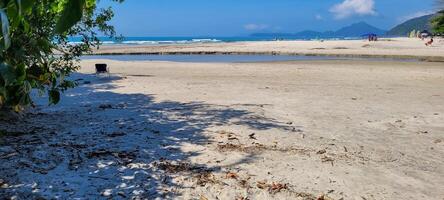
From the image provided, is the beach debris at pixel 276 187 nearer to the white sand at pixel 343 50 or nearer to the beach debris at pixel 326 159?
the beach debris at pixel 326 159

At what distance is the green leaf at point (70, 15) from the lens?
101 centimetres

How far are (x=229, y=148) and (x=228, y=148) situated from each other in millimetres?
15

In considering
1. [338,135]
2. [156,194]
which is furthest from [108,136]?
[338,135]

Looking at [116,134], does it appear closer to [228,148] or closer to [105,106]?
[228,148]

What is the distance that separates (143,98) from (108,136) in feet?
15.9

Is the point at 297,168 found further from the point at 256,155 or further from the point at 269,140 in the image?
the point at 269,140

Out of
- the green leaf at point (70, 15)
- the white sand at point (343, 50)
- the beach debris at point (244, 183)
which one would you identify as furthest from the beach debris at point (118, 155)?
the white sand at point (343, 50)

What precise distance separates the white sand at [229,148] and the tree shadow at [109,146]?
0.05 ft

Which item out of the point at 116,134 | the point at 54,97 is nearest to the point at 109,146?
the point at 116,134

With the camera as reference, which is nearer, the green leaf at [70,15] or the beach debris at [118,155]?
the green leaf at [70,15]

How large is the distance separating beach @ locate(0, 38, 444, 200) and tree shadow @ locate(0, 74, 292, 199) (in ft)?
0.06

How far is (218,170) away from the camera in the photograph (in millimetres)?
5840

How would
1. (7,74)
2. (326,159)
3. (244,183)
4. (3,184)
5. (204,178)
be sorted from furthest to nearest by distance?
(326,159)
(204,178)
(244,183)
(3,184)
(7,74)

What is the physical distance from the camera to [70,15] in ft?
3.33
